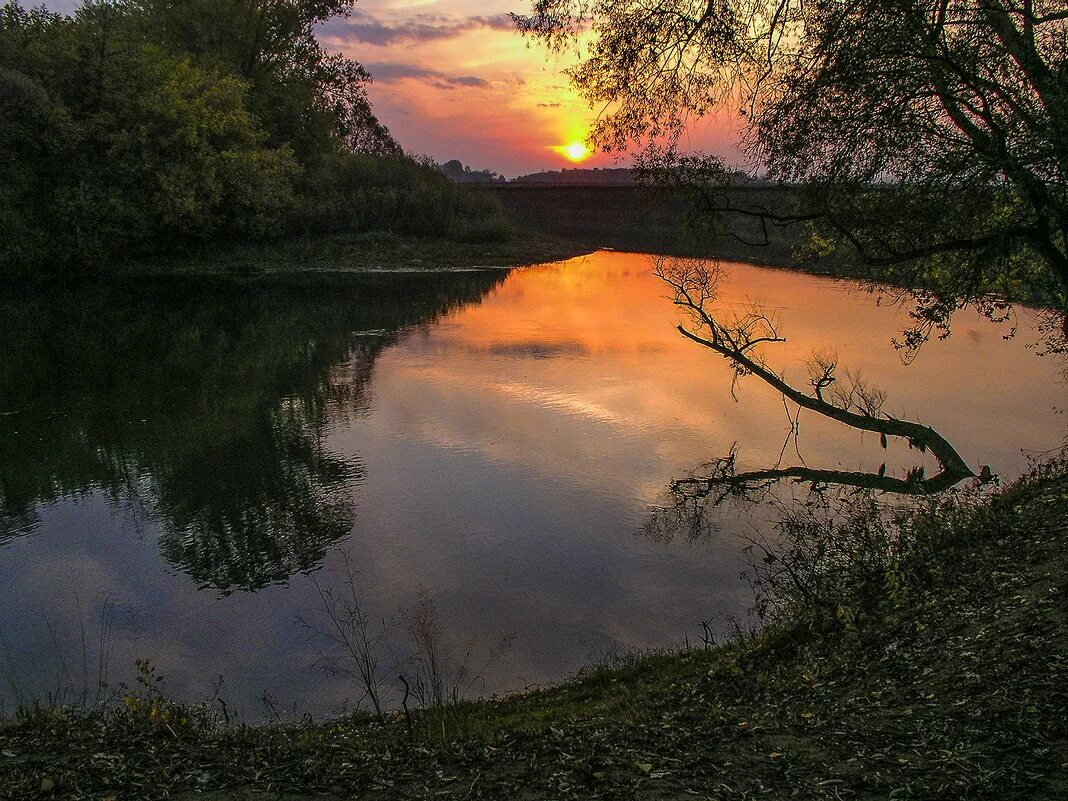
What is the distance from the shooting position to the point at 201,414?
16938mm

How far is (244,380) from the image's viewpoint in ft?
66.4

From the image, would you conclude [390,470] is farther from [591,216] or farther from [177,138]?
[591,216]

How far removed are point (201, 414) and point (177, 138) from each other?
27.1 meters

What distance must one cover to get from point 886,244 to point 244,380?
15962 millimetres

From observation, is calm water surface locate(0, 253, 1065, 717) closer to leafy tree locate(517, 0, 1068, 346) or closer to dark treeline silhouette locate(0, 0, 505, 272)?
leafy tree locate(517, 0, 1068, 346)

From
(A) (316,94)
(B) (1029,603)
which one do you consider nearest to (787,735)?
(B) (1029,603)

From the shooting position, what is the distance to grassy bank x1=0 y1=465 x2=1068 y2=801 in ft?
15.4

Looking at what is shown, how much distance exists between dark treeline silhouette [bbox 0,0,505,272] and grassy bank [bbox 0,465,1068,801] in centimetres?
3557

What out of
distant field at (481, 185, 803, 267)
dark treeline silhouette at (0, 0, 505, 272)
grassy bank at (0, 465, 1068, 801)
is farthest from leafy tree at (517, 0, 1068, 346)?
distant field at (481, 185, 803, 267)

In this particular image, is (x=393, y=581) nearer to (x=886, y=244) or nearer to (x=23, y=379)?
(x=886, y=244)

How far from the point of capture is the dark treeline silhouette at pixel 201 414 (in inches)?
445

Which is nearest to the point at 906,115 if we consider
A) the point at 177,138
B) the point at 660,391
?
the point at 660,391

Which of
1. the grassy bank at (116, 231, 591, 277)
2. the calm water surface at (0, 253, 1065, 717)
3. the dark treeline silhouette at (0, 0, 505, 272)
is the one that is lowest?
the calm water surface at (0, 253, 1065, 717)

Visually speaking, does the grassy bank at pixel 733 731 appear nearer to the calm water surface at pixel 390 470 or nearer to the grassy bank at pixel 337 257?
the calm water surface at pixel 390 470
